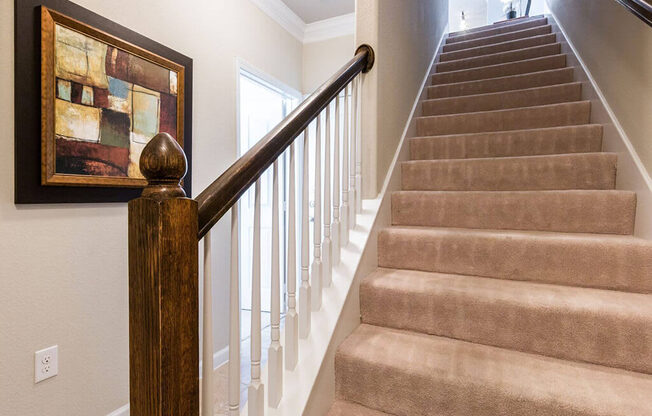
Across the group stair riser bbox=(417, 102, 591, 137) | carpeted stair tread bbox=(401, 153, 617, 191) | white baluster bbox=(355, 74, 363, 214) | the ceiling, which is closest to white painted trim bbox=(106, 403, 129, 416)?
white baluster bbox=(355, 74, 363, 214)

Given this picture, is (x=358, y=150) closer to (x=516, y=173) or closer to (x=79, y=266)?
(x=516, y=173)

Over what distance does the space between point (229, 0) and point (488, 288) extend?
252 cm

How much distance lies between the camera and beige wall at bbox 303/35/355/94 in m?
3.31

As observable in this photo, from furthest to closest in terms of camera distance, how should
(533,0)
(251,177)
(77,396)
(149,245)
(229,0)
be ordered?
(533,0), (229,0), (77,396), (251,177), (149,245)

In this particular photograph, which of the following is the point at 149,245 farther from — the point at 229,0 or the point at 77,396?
the point at 229,0

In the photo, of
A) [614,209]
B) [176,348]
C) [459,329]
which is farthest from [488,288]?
[176,348]

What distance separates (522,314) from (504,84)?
2.14m

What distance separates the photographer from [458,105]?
2.60 m

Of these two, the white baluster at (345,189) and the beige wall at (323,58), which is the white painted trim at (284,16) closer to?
the beige wall at (323,58)

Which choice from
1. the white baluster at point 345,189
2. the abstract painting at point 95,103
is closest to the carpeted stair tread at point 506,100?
the white baluster at point 345,189

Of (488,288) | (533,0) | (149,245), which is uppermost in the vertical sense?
(533,0)

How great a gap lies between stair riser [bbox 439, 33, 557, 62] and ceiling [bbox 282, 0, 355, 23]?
1.17m

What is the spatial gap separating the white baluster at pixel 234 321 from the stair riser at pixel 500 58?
313 centimetres

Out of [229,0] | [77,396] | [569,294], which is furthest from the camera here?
[229,0]
